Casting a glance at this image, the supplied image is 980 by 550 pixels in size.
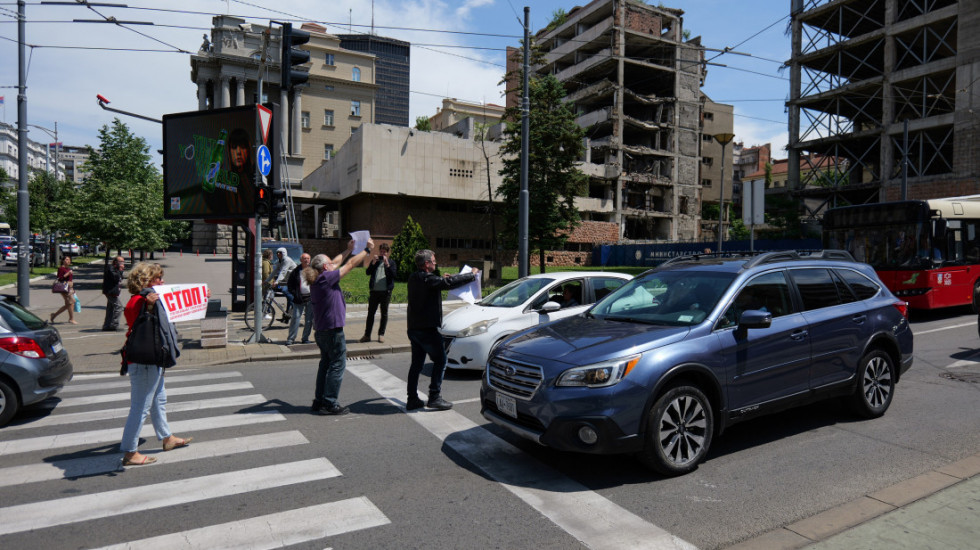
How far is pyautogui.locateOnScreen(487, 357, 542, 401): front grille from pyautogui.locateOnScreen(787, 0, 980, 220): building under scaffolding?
128 feet

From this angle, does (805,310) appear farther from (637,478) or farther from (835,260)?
(637,478)

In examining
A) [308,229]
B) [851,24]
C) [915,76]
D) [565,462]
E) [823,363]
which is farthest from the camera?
[308,229]

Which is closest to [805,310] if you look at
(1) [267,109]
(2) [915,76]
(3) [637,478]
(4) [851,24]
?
(3) [637,478]

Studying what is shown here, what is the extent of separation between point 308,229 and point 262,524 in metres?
64.3

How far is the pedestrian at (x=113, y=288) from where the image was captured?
13.7 metres

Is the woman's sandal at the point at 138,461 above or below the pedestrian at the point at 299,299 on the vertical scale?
below

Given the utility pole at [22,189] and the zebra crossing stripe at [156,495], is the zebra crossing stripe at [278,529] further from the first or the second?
the utility pole at [22,189]

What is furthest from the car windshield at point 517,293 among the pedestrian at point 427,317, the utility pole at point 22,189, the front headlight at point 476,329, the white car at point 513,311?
the utility pole at point 22,189

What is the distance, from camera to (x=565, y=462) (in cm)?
528

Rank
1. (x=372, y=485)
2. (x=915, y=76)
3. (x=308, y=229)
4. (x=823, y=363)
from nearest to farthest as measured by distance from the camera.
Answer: (x=372, y=485), (x=823, y=363), (x=915, y=76), (x=308, y=229)

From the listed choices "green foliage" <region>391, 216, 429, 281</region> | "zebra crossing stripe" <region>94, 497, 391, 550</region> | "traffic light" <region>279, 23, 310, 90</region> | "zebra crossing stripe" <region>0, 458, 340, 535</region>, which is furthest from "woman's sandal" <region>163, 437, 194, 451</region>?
"green foliage" <region>391, 216, 429, 281</region>

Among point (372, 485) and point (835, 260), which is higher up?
point (835, 260)

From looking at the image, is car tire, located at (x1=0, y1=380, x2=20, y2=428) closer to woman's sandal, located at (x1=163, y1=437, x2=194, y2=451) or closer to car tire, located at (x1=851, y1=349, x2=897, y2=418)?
woman's sandal, located at (x1=163, y1=437, x2=194, y2=451)

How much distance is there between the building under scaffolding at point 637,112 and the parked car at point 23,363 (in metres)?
51.9
